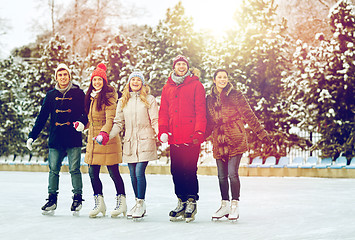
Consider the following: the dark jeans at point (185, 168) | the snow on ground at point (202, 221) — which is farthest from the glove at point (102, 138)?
the snow on ground at point (202, 221)

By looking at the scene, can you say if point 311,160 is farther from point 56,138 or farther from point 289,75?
point 56,138

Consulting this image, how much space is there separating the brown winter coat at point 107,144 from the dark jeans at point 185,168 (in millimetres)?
735

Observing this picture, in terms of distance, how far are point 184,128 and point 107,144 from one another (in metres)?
1.02

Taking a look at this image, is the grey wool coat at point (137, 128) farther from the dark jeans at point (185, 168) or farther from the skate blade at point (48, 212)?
the skate blade at point (48, 212)

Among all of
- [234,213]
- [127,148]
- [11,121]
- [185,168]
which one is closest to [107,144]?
[127,148]

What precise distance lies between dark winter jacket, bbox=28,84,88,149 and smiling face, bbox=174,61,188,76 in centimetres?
140

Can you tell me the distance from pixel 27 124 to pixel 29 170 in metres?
3.05

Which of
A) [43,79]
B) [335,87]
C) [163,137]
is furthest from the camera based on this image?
[43,79]

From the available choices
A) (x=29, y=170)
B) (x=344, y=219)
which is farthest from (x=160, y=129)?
(x=29, y=170)

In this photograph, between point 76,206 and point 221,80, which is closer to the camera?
point 221,80

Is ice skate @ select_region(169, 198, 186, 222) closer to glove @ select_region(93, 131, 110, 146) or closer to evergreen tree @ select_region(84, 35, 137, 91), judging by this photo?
glove @ select_region(93, 131, 110, 146)

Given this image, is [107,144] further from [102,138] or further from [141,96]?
[141,96]

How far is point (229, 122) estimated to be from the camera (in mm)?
7273

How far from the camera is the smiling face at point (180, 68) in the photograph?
734 cm
